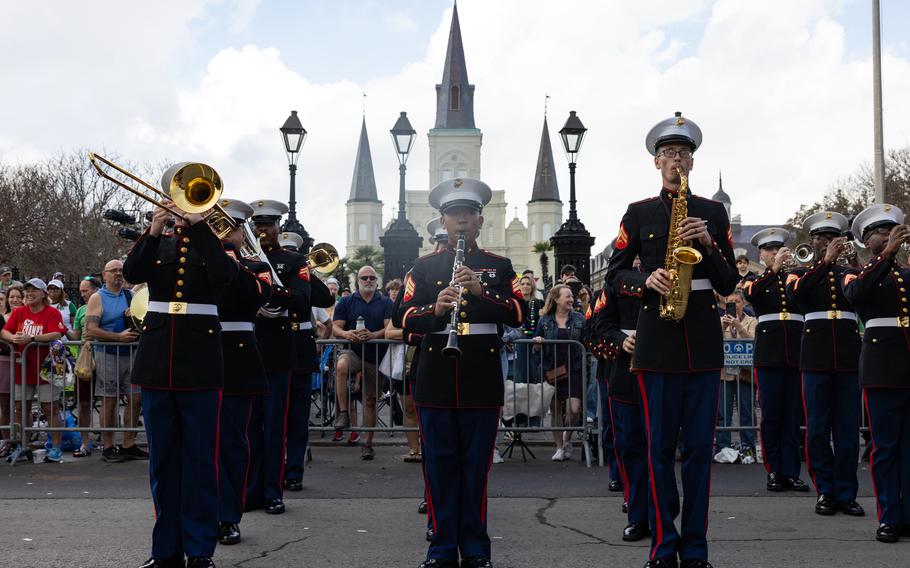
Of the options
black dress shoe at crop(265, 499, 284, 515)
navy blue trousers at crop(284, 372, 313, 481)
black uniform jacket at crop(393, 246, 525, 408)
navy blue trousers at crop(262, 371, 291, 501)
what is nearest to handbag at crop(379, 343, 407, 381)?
navy blue trousers at crop(284, 372, 313, 481)

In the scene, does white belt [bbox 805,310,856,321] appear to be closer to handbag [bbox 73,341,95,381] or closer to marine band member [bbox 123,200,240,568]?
marine band member [bbox 123,200,240,568]

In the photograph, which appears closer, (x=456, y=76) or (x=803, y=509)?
(x=803, y=509)

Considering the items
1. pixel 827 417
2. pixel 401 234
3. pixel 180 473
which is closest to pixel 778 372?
pixel 827 417

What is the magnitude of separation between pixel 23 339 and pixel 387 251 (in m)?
11.6

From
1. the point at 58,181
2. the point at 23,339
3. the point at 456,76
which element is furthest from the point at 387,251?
the point at 456,76

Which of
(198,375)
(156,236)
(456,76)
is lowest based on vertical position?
(198,375)

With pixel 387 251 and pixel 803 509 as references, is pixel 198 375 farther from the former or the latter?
pixel 387 251

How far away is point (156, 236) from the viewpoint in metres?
6.21

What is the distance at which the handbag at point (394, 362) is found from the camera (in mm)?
12211

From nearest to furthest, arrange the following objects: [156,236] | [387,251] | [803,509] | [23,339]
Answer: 1. [156,236]
2. [803,509]
3. [23,339]
4. [387,251]

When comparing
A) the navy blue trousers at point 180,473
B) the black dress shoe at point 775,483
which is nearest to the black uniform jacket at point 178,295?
the navy blue trousers at point 180,473

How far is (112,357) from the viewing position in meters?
12.0

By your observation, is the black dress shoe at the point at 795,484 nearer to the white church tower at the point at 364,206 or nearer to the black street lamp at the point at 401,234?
the black street lamp at the point at 401,234

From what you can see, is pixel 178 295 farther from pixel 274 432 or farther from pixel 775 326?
pixel 775 326
